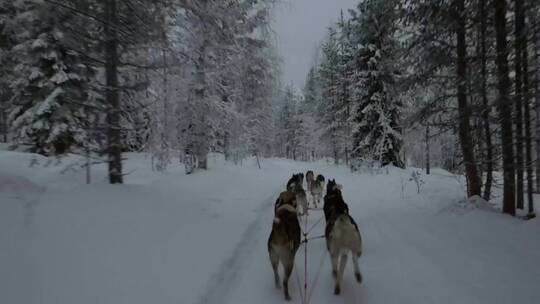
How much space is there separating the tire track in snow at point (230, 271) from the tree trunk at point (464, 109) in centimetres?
581

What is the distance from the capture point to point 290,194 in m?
6.74

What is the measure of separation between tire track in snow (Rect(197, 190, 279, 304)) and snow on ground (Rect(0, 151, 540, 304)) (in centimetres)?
2

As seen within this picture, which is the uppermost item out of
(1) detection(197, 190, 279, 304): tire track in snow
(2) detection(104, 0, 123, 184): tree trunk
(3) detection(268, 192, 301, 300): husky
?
(2) detection(104, 0, 123, 184): tree trunk

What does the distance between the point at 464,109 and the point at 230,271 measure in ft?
23.8

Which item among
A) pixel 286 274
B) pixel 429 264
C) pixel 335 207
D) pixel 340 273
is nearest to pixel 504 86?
pixel 429 264

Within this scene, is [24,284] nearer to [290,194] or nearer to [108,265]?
[108,265]

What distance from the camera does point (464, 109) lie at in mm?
8422

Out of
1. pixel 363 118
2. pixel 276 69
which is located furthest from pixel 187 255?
pixel 363 118

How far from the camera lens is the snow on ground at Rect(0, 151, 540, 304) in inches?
165

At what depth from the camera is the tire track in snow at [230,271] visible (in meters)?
4.41

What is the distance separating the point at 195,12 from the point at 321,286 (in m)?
6.47

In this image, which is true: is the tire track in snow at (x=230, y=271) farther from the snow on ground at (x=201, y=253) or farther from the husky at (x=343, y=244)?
the husky at (x=343, y=244)

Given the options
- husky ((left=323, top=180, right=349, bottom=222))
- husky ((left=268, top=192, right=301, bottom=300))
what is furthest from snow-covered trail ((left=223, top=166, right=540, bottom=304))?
husky ((left=323, top=180, right=349, bottom=222))

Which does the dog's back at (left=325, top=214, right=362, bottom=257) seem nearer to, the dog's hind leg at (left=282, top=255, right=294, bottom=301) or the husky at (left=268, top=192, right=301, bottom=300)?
the husky at (left=268, top=192, right=301, bottom=300)
